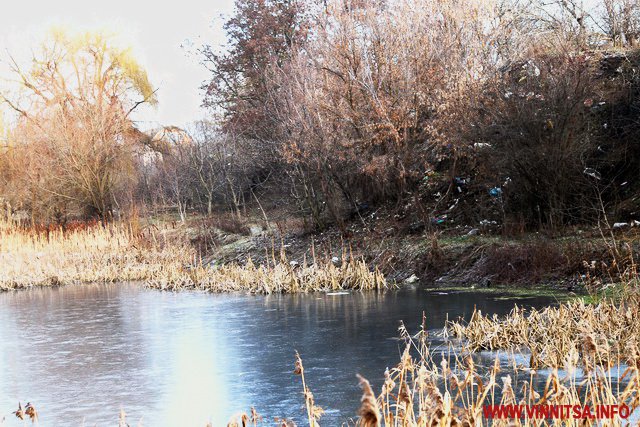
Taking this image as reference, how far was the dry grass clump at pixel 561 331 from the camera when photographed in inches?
296

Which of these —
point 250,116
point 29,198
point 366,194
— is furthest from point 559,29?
point 29,198

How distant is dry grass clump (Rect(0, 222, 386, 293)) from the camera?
16.8 metres

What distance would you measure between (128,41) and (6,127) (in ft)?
25.1

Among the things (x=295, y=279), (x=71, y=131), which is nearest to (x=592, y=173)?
(x=295, y=279)

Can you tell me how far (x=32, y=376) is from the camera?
9.79 m

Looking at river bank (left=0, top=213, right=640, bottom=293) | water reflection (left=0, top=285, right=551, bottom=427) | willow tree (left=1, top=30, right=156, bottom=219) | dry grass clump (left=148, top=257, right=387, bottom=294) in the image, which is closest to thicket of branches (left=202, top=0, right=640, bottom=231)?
river bank (left=0, top=213, right=640, bottom=293)

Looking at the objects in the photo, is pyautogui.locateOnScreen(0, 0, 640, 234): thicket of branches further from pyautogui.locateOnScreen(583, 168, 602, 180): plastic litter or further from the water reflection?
the water reflection

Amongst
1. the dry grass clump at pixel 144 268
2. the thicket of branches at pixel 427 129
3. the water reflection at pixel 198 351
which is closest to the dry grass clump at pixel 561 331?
the water reflection at pixel 198 351

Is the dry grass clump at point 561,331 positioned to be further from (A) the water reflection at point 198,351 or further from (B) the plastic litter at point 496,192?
(B) the plastic litter at point 496,192

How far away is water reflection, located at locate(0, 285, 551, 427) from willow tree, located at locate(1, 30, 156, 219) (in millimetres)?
14310

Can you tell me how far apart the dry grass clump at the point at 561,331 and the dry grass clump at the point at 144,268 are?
6889mm

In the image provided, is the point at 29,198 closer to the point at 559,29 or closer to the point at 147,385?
the point at 559,29

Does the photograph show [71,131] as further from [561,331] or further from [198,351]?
[561,331]

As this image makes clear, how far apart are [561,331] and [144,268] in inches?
612
